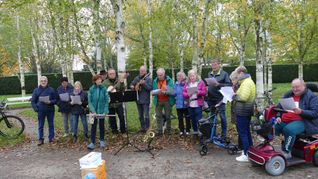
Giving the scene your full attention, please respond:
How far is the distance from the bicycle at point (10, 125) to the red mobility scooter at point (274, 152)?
22.4ft

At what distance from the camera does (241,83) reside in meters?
6.25

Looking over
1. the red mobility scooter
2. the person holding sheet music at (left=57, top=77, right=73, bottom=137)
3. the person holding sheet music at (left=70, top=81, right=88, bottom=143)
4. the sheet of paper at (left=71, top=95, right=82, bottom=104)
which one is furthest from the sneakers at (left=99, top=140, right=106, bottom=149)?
the red mobility scooter

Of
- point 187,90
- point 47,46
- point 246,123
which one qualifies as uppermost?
point 47,46

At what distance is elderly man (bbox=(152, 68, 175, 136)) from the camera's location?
8.19 metres

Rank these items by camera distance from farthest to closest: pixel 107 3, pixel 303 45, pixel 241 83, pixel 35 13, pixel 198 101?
pixel 35 13, pixel 303 45, pixel 107 3, pixel 198 101, pixel 241 83

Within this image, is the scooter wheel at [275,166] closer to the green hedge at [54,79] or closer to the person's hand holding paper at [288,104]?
the person's hand holding paper at [288,104]

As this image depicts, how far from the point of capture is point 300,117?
19.2 feet

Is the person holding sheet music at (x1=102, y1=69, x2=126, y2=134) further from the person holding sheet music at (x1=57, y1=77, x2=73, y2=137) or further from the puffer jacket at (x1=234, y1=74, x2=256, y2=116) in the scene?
the puffer jacket at (x1=234, y1=74, x2=256, y2=116)

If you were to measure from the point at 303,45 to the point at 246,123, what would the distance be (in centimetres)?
1036

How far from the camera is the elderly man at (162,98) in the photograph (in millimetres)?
8188

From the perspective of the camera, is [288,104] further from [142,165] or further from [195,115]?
[142,165]

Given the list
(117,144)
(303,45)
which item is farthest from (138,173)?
(303,45)

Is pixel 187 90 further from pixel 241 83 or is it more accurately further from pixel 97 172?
pixel 97 172

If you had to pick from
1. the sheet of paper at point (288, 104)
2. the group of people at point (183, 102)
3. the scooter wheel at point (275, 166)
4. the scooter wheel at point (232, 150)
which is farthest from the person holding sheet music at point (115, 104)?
the scooter wheel at point (275, 166)
